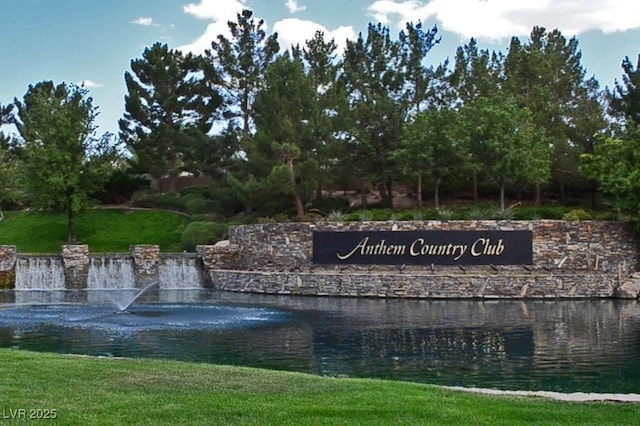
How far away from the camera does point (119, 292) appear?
34281mm

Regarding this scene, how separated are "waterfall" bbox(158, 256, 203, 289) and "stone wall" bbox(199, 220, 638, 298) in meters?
2.55

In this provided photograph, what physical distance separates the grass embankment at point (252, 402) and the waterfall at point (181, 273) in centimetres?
2601

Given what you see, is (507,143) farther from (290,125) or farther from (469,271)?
(290,125)

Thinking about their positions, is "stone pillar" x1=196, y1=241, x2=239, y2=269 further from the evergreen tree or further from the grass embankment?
the grass embankment

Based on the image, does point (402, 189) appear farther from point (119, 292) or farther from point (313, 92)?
point (119, 292)

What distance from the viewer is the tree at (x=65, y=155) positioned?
4331cm

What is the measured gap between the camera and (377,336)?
62.4 feet

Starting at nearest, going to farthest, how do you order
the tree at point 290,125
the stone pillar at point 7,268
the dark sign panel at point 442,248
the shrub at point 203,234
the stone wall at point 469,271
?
the stone wall at point 469,271
the dark sign panel at point 442,248
the stone pillar at point 7,268
the tree at point 290,125
the shrub at point 203,234

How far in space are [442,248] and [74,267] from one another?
17381 millimetres

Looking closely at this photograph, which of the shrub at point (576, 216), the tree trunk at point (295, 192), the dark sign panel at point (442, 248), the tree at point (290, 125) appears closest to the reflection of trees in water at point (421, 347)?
the dark sign panel at point (442, 248)

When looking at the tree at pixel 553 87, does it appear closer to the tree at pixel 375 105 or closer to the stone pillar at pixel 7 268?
the tree at pixel 375 105

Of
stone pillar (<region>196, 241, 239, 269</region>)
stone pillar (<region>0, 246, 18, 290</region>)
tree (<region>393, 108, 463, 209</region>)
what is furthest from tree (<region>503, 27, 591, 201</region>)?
stone pillar (<region>0, 246, 18, 290</region>)

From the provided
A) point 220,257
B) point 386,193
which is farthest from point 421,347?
point 386,193

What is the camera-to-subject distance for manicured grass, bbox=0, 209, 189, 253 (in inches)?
1756
